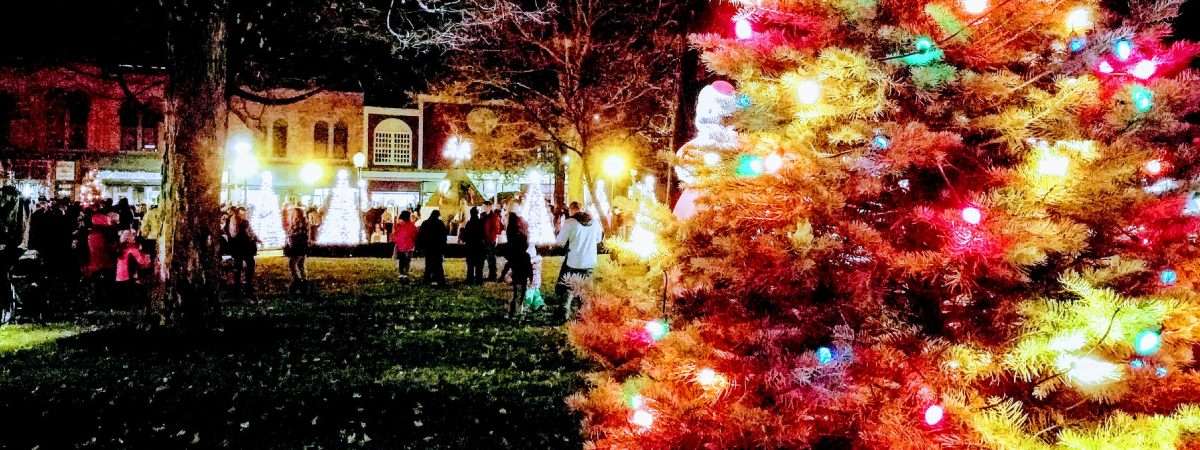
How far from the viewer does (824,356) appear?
3020 millimetres

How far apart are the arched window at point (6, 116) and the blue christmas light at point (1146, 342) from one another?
149 feet

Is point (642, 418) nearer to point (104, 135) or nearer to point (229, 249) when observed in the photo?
point (229, 249)

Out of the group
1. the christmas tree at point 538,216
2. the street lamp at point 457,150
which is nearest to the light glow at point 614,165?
the christmas tree at point 538,216

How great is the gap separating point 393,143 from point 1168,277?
4304 centimetres

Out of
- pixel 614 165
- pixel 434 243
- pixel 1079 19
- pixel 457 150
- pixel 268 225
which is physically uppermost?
pixel 457 150

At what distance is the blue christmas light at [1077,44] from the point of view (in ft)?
9.99

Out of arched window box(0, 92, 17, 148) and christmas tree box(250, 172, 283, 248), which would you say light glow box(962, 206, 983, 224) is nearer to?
christmas tree box(250, 172, 283, 248)

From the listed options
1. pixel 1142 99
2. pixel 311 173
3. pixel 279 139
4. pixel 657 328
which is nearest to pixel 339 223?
pixel 311 173

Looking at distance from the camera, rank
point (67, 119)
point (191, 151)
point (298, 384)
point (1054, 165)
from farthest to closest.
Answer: point (67, 119) → point (191, 151) → point (298, 384) → point (1054, 165)

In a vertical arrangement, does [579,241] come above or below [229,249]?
above

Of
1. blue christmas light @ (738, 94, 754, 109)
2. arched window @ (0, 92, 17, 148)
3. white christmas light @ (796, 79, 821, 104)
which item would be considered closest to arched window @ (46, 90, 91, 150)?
arched window @ (0, 92, 17, 148)

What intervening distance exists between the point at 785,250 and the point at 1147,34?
5.26 ft

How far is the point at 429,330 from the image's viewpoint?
9992 mm

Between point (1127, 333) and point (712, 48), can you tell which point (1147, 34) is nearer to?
point (1127, 333)
